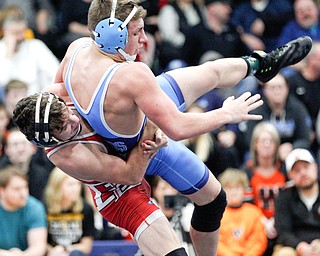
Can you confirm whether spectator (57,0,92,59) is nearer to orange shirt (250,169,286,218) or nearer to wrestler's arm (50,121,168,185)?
orange shirt (250,169,286,218)

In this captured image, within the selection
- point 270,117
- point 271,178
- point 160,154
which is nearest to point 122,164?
point 160,154

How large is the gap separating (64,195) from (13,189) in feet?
1.45

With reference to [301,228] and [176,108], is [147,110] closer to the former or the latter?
[176,108]

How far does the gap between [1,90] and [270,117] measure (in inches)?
101

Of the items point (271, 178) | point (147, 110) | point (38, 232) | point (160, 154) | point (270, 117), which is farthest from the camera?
point (270, 117)

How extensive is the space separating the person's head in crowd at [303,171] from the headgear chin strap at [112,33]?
288 cm

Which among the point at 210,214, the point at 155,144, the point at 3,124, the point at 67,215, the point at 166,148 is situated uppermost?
the point at 155,144

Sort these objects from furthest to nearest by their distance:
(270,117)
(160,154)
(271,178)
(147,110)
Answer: (270,117) < (271,178) < (160,154) < (147,110)

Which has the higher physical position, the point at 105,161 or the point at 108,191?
the point at 105,161

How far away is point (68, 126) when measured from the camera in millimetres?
5387

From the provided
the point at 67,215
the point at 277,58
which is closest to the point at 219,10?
the point at 67,215

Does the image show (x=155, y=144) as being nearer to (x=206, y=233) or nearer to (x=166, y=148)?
(x=166, y=148)

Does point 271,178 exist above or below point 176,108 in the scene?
below

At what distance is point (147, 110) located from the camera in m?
5.30
